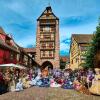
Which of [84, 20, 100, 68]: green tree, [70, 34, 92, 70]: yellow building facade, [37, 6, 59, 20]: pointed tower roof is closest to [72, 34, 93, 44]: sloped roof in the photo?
[70, 34, 92, 70]: yellow building facade

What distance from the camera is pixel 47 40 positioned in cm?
9250

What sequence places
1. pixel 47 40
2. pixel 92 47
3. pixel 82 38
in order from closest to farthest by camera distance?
pixel 92 47, pixel 82 38, pixel 47 40

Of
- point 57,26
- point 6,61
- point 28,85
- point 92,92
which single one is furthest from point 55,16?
point 92,92

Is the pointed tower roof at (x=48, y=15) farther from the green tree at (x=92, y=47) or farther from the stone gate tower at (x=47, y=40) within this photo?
the green tree at (x=92, y=47)

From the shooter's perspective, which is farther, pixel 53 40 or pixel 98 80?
pixel 53 40

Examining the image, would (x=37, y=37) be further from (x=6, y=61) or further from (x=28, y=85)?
(x=28, y=85)

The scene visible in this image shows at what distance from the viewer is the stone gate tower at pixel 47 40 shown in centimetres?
9150

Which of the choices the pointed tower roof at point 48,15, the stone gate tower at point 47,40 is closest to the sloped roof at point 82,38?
the stone gate tower at point 47,40

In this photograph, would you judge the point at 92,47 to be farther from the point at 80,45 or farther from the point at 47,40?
the point at 47,40

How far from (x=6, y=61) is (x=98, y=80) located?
105ft

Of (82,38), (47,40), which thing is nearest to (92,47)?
(82,38)

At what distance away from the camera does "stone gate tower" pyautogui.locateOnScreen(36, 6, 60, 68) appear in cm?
9150

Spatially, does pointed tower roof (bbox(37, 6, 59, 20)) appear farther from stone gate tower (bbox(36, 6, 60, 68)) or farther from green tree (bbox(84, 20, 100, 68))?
green tree (bbox(84, 20, 100, 68))

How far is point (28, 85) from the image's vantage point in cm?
3262
